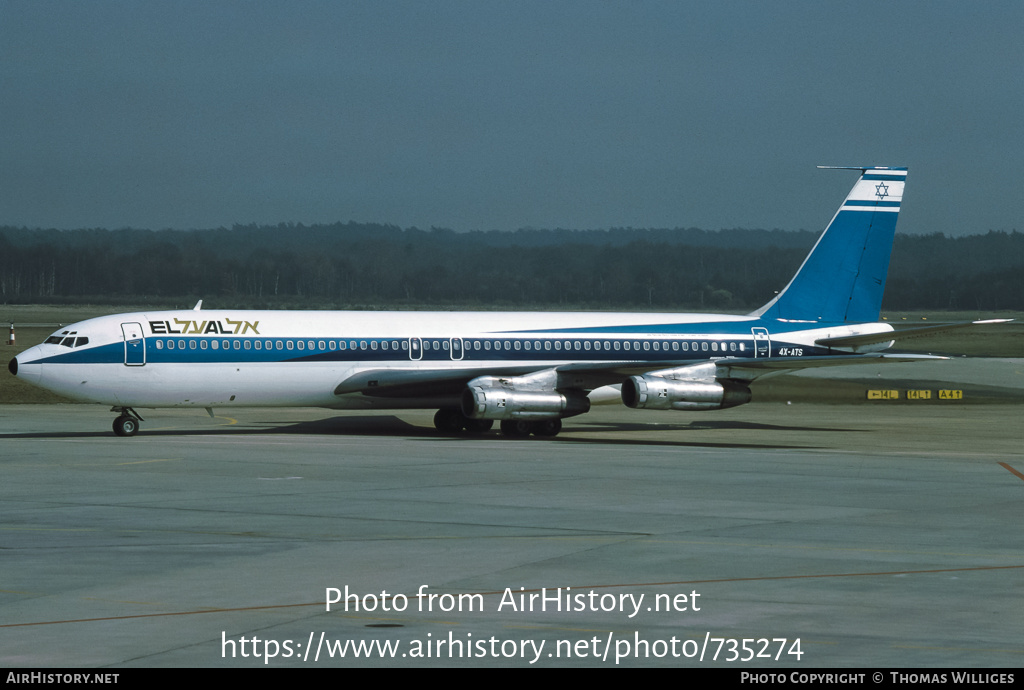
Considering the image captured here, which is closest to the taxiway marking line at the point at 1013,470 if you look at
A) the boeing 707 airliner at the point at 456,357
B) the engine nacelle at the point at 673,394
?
the boeing 707 airliner at the point at 456,357

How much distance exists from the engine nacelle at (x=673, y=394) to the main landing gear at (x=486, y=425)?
3.38 metres

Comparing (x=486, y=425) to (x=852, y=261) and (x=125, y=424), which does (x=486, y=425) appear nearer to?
(x=125, y=424)

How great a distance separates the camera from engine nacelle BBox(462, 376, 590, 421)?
1594 inches

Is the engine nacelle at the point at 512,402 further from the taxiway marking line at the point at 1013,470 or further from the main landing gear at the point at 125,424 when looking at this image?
the taxiway marking line at the point at 1013,470

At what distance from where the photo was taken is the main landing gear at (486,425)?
43.6 metres

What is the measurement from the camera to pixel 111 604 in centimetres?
1498

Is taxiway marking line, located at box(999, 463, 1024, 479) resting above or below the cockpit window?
above

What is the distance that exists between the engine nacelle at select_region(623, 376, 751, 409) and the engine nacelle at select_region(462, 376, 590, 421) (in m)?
2.00

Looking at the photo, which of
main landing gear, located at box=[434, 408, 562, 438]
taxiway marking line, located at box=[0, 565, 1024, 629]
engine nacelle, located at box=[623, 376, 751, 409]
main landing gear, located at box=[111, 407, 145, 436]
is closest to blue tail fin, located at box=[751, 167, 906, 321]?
engine nacelle, located at box=[623, 376, 751, 409]

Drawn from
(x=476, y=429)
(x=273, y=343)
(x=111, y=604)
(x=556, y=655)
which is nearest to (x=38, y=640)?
(x=111, y=604)

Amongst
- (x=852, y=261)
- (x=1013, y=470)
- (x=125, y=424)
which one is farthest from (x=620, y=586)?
(x=852, y=261)

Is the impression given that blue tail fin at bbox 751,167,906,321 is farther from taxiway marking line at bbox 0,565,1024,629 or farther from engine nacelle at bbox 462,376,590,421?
taxiway marking line at bbox 0,565,1024,629

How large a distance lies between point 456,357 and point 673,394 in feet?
25.3

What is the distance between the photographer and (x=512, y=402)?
1604 inches
